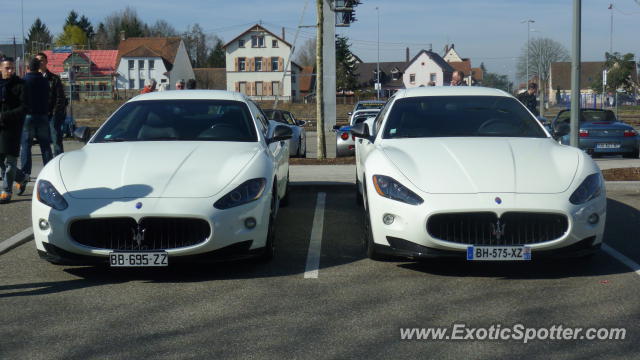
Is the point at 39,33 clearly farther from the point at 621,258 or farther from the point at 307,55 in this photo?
the point at 621,258

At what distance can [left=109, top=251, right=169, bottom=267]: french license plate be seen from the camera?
5992mm

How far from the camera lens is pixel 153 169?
257 inches

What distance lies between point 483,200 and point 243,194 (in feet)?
6.08

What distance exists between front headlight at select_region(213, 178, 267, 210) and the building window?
93009 mm

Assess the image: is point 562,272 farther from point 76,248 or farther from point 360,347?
point 76,248

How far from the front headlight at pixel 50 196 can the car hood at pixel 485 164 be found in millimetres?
2647

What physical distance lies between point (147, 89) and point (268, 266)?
10220mm

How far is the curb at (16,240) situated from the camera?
7449 millimetres

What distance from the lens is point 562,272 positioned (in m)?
6.41

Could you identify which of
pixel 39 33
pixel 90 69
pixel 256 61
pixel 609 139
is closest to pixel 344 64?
pixel 256 61

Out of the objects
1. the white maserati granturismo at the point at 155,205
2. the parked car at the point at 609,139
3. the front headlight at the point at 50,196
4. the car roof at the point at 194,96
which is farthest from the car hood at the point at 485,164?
the parked car at the point at 609,139

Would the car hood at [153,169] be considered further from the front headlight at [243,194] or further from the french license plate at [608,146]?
the french license plate at [608,146]

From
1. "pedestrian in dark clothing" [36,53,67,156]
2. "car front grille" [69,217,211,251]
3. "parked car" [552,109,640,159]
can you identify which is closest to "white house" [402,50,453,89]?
"parked car" [552,109,640,159]

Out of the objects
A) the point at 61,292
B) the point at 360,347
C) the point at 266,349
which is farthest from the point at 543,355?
the point at 61,292
